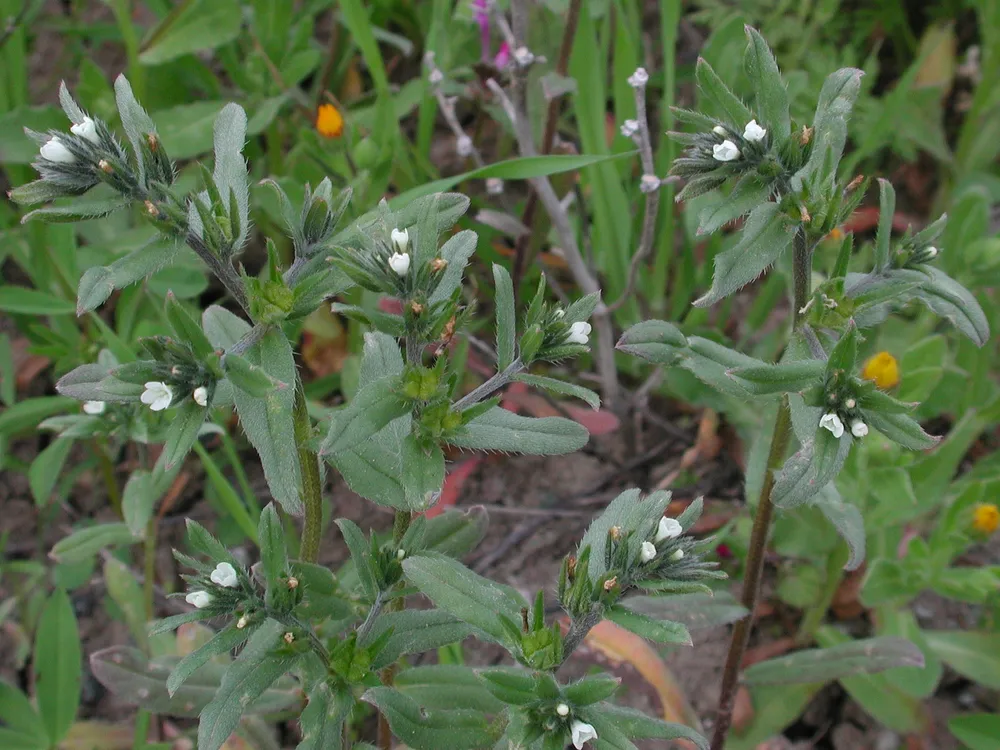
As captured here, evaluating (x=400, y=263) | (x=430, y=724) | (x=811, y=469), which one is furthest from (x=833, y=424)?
(x=430, y=724)

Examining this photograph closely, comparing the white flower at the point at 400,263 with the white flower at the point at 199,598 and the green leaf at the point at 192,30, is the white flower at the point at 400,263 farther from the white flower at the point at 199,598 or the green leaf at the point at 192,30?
the green leaf at the point at 192,30

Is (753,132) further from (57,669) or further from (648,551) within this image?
(57,669)

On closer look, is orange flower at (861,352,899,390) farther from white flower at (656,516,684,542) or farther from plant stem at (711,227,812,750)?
white flower at (656,516,684,542)

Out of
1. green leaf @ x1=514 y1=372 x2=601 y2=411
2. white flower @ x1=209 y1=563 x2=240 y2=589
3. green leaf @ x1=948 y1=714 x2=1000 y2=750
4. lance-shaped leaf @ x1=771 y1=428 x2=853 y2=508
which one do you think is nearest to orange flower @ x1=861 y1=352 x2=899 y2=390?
green leaf @ x1=948 y1=714 x2=1000 y2=750

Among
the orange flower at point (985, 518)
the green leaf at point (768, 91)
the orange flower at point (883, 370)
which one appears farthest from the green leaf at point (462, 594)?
the orange flower at point (985, 518)

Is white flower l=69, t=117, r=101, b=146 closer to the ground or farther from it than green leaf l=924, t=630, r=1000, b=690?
farther from it

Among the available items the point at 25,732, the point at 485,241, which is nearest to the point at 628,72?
the point at 485,241
